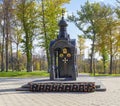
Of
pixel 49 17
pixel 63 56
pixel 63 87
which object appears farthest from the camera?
pixel 49 17

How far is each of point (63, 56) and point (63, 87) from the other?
5.30m

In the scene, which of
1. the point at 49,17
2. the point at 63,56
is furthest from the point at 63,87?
the point at 49,17

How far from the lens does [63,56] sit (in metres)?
23.1

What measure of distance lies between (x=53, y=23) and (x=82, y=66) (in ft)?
121

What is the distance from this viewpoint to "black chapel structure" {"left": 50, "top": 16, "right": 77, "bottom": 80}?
21766 millimetres

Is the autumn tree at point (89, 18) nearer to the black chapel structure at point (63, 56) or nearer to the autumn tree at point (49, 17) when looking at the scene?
the autumn tree at point (49, 17)

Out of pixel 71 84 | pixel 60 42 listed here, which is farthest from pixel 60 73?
pixel 71 84

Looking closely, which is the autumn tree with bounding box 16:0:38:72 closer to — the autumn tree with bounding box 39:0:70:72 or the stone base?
the autumn tree with bounding box 39:0:70:72

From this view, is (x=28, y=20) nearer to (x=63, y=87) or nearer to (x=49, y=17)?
(x=49, y=17)

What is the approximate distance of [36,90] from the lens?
59.8ft

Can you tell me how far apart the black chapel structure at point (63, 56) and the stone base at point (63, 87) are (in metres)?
3.16

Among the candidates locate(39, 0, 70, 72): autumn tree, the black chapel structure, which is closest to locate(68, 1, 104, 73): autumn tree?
locate(39, 0, 70, 72): autumn tree

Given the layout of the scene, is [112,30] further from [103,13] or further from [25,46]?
[25,46]

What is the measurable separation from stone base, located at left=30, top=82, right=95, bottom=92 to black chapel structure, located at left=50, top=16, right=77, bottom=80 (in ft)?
10.4
